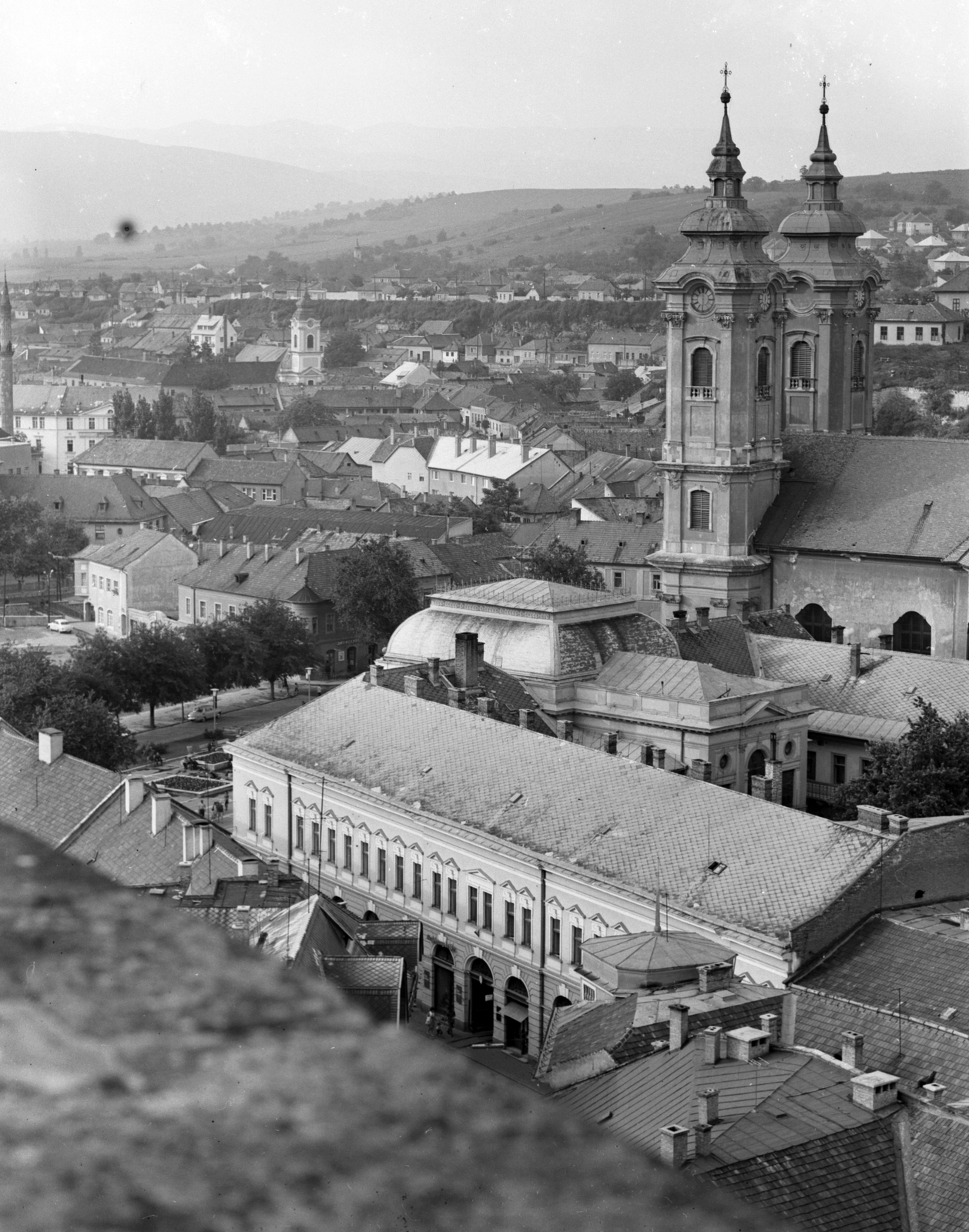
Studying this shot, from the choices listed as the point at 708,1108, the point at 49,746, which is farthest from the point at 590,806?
the point at 708,1108

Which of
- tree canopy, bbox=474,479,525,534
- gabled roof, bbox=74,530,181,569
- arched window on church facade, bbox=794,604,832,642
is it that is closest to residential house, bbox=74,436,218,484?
tree canopy, bbox=474,479,525,534

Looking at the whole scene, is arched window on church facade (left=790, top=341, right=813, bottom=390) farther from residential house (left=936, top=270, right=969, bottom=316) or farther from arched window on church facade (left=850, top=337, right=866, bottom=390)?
residential house (left=936, top=270, right=969, bottom=316)

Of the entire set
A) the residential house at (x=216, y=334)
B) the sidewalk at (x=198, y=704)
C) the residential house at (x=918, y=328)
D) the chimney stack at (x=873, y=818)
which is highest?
the residential house at (x=918, y=328)

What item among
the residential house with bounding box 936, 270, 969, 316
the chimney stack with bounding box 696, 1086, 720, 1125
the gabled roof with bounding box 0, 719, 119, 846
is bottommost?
the gabled roof with bounding box 0, 719, 119, 846

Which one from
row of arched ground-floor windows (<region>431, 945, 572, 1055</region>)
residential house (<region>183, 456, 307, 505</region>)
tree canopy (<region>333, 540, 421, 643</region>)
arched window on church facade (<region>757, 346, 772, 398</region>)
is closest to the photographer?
row of arched ground-floor windows (<region>431, 945, 572, 1055</region>)

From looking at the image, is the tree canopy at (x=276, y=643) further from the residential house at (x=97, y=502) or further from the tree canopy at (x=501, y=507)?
the tree canopy at (x=501, y=507)

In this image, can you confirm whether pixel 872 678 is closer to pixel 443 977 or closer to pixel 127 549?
pixel 443 977

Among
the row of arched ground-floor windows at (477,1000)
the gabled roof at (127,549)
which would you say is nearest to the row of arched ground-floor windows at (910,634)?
the row of arched ground-floor windows at (477,1000)
